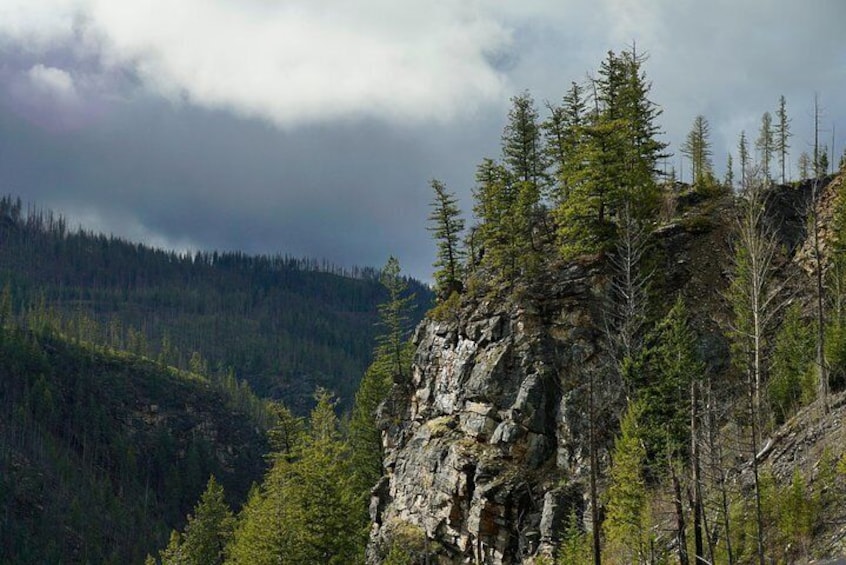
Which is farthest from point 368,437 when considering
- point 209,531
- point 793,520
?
point 793,520

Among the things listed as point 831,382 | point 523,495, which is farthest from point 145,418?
point 831,382

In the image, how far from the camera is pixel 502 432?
45812 millimetres

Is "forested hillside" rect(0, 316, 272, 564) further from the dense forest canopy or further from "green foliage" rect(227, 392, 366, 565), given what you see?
"green foliage" rect(227, 392, 366, 565)

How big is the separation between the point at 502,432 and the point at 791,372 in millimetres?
17626

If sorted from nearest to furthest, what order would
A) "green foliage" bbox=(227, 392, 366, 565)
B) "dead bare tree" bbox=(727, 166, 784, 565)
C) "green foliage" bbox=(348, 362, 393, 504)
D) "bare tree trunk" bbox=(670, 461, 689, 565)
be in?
"bare tree trunk" bbox=(670, 461, 689, 565) < "dead bare tree" bbox=(727, 166, 784, 565) < "green foliage" bbox=(227, 392, 366, 565) < "green foliage" bbox=(348, 362, 393, 504)

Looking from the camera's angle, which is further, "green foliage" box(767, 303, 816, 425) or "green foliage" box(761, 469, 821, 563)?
"green foliage" box(767, 303, 816, 425)

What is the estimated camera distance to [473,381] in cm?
4950

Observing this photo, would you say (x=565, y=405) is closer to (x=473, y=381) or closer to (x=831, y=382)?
(x=473, y=381)

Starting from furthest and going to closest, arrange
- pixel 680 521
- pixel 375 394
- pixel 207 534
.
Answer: pixel 207 534
pixel 375 394
pixel 680 521

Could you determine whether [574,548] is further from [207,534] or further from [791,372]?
[207,534]

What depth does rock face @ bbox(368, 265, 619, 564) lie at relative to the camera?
43375mm

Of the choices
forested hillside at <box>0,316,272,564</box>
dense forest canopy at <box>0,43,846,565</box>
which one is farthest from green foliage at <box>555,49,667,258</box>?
forested hillside at <box>0,316,272,564</box>

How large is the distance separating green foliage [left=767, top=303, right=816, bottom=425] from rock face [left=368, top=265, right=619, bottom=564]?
9.14m

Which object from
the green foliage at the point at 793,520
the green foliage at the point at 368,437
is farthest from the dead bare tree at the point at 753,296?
the green foliage at the point at 368,437
